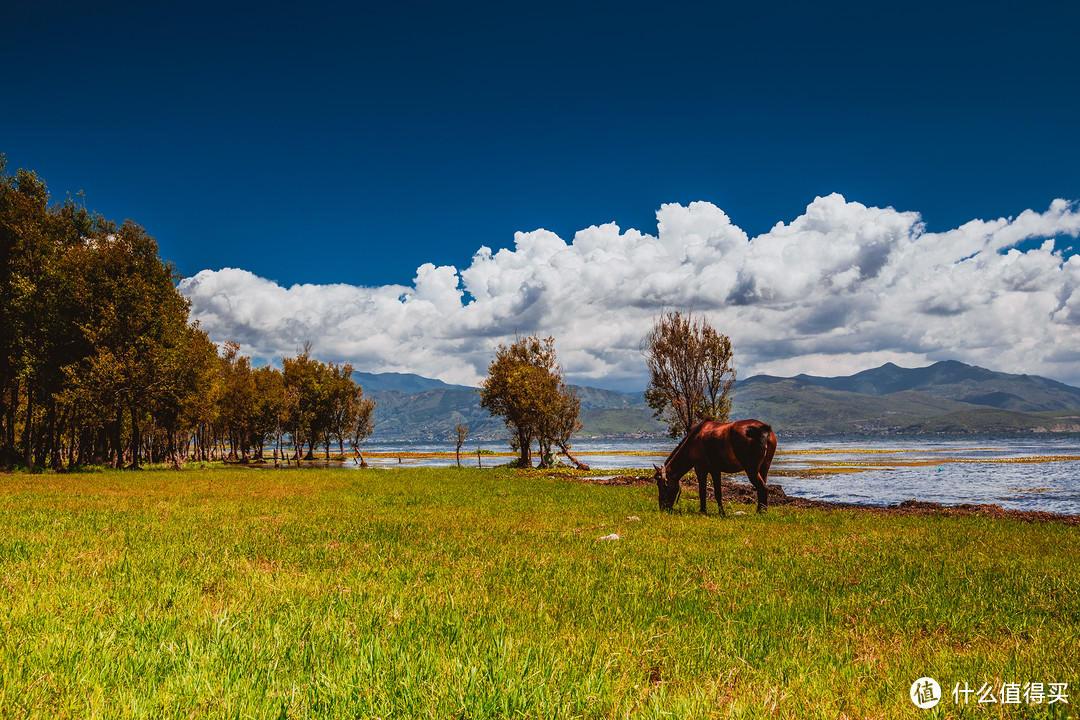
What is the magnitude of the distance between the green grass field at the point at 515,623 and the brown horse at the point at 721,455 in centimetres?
536

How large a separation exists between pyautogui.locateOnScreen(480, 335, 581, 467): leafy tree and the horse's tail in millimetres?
40813

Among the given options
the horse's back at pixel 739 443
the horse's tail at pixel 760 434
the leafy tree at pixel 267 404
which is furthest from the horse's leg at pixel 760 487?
the leafy tree at pixel 267 404

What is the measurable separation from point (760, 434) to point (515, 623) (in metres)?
14.5

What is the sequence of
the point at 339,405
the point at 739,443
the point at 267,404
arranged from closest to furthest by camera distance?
the point at 739,443
the point at 267,404
the point at 339,405

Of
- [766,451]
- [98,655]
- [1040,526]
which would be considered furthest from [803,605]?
[1040,526]

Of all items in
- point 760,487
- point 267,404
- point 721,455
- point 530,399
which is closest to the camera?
point 721,455

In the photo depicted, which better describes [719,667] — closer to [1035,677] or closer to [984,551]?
[1035,677]

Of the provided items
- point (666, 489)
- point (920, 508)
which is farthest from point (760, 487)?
point (920, 508)

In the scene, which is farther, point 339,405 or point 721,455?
point 339,405

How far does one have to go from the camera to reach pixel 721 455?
58.9 feet

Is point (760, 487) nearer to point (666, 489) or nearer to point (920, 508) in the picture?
point (666, 489)

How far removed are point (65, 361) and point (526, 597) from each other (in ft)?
163

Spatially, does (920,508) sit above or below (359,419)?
below

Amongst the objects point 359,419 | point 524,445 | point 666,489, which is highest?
point 359,419
